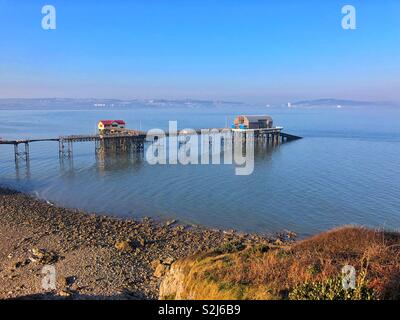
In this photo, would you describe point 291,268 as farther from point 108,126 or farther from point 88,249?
point 108,126

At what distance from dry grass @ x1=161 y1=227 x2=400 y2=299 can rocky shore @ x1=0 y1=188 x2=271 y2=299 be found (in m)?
4.36

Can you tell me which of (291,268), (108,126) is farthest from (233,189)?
(108,126)

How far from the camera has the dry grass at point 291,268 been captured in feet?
30.1

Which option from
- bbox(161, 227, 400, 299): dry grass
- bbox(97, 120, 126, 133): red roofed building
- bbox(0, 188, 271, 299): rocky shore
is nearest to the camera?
bbox(161, 227, 400, 299): dry grass

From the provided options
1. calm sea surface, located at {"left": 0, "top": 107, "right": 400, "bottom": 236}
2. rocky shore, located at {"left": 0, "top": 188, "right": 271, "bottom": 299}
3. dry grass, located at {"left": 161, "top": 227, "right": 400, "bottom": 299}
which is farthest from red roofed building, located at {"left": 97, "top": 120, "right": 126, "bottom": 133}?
dry grass, located at {"left": 161, "top": 227, "right": 400, "bottom": 299}

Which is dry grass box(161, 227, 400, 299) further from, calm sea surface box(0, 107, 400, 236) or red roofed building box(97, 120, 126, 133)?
red roofed building box(97, 120, 126, 133)

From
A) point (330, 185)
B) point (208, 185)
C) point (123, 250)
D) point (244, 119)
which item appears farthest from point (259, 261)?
point (244, 119)

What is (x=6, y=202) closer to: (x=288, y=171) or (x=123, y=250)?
(x=123, y=250)

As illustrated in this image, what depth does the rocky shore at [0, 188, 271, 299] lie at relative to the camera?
1489cm

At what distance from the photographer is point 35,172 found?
4088 centimetres

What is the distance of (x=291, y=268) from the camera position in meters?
10.2

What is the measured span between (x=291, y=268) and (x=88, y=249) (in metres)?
12.7

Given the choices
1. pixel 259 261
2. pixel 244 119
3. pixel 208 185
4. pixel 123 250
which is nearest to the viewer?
pixel 259 261

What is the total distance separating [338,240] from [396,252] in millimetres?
2252
